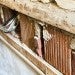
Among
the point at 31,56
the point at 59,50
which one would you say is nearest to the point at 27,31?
the point at 31,56

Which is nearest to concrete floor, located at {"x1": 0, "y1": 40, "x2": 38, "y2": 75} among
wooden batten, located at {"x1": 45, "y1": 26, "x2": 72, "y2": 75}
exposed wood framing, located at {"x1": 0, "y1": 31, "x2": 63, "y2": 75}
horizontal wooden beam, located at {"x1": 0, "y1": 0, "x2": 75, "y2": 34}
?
exposed wood framing, located at {"x1": 0, "y1": 31, "x2": 63, "y2": 75}

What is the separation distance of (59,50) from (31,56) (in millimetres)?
227

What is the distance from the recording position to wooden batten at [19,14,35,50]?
1160 mm

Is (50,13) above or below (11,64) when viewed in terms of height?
above

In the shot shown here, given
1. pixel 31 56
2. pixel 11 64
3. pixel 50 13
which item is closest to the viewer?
pixel 50 13

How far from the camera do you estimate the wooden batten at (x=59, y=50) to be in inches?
36.5

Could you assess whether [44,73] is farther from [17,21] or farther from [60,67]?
[17,21]

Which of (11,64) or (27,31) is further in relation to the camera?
(11,64)

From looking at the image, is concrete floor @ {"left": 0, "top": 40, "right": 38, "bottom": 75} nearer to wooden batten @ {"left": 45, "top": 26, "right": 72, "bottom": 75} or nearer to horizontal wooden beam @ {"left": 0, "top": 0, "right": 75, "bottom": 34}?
wooden batten @ {"left": 45, "top": 26, "right": 72, "bottom": 75}

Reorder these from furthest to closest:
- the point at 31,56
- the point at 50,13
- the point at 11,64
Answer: the point at 11,64 → the point at 31,56 → the point at 50,13

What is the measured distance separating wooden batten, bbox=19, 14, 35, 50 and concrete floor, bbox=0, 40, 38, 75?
135 millimetres

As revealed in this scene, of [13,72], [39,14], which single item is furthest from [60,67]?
[13,72]

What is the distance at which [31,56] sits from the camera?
1.16 meters

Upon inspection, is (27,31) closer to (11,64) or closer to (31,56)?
(31,56)
